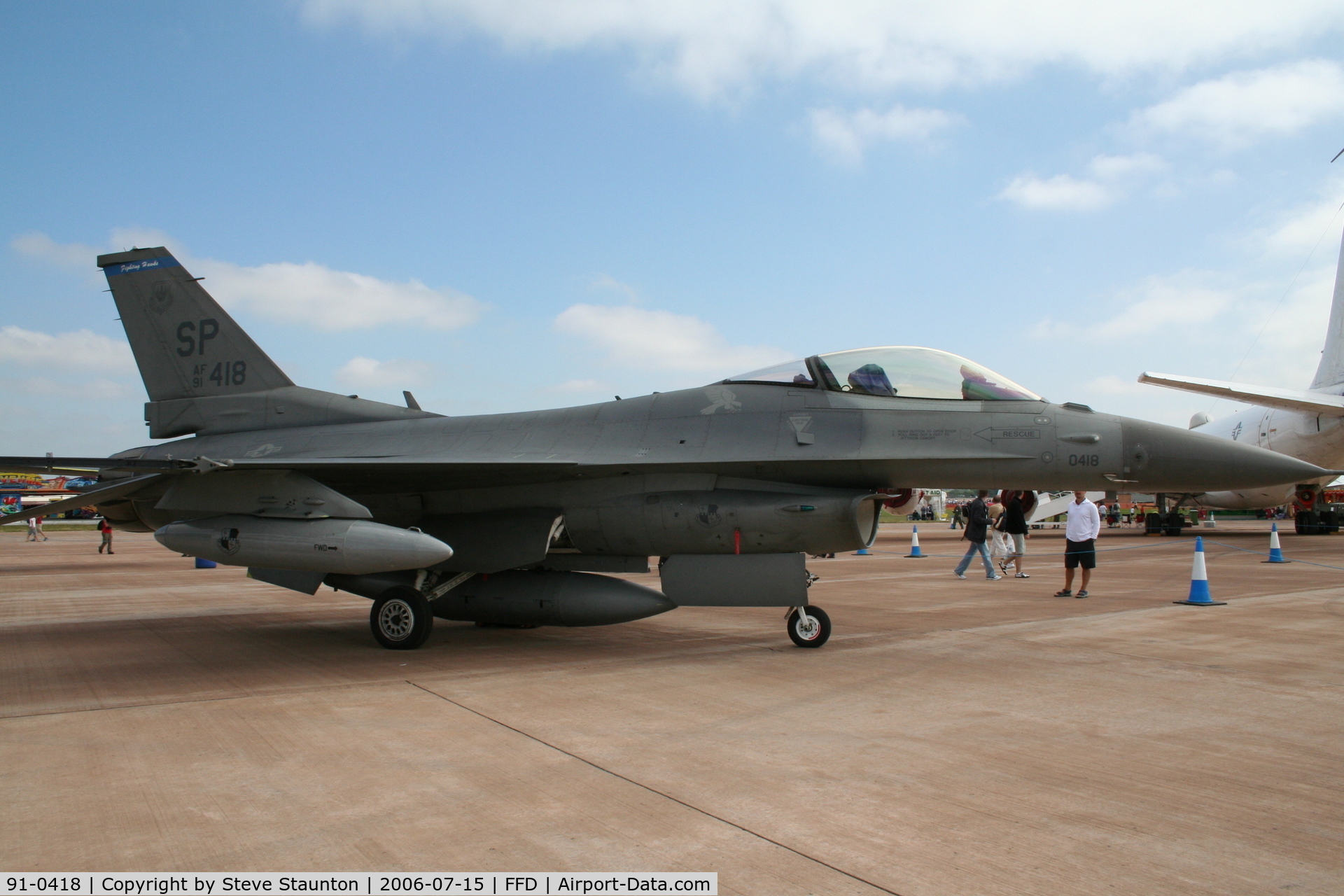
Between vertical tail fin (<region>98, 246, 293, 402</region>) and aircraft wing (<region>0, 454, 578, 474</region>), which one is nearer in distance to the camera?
aircraft wing (<region>0, 454, 578, 474</region>)

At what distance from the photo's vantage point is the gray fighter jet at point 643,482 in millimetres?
6734

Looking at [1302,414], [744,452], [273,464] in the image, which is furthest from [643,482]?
[1302,414]

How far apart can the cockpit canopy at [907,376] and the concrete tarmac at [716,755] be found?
7.30ft

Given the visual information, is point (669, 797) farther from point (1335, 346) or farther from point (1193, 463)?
point (1335, 346)

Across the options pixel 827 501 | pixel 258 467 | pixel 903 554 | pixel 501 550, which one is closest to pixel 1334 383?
pixel 903 554

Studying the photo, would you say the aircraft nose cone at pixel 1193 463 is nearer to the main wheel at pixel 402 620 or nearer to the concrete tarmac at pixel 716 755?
the concrete tarmac at pixel 716 755

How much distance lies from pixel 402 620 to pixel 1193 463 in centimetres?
688

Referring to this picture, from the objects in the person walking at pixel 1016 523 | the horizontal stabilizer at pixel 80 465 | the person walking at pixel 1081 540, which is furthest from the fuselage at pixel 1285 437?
the horizontal stabilizer at pixel 80 465

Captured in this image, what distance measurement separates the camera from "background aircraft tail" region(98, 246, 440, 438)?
30.3 feet

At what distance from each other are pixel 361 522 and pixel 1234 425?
1074 inches

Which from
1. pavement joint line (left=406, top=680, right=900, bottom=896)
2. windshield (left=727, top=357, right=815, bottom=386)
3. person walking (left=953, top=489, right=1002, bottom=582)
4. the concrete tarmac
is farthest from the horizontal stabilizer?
person walking (left=953, top=489, right=1002, bottom=582)

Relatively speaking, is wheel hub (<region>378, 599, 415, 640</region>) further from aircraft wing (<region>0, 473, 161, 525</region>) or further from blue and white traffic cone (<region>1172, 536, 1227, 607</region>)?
blue and white traffic cone (<region>1172, 536, 1227, 607</region>)

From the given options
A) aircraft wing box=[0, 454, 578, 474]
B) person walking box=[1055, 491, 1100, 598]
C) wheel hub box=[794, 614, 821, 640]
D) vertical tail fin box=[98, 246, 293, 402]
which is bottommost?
wheel hub box=[794, 614, 821, 640]

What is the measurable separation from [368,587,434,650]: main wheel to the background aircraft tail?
229 centimetres
